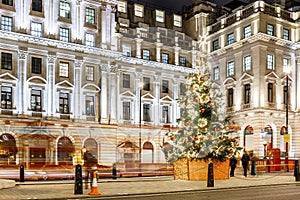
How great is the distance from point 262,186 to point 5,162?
2728 cm

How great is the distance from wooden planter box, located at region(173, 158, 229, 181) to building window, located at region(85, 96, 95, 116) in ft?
80.4

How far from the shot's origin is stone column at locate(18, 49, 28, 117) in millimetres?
45681

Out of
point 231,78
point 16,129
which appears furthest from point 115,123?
point 231,78

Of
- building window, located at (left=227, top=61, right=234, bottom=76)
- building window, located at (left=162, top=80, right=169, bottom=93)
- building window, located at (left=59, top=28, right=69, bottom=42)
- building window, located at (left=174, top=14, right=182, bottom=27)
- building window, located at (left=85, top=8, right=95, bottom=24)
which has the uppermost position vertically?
building window, located at (left=174, top=14, right=182, bottom=27)

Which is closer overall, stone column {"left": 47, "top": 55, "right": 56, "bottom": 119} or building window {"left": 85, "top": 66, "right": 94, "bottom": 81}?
stone column {"left": 47, "top": 55, "right": 56, "bottom": 119}

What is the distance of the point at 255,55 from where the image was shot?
5172cm

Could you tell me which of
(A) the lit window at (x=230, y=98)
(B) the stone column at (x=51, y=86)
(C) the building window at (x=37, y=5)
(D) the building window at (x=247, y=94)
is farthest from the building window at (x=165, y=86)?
(C) the building window at (x=37, y=5)

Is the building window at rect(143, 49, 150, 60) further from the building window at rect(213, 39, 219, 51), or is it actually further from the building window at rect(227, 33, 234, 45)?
the building window at rect(227, 33, 234, 45)

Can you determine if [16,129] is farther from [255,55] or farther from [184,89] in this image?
[255,55]

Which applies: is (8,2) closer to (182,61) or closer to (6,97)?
(6,97)

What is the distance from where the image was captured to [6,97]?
45.2m

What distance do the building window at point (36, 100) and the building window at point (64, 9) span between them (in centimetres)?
865

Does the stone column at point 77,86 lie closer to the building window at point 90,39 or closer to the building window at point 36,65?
the building window at point 90,39

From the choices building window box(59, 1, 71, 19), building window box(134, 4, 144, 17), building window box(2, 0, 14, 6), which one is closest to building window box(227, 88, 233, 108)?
building window box(134, 4, 144, 17)
